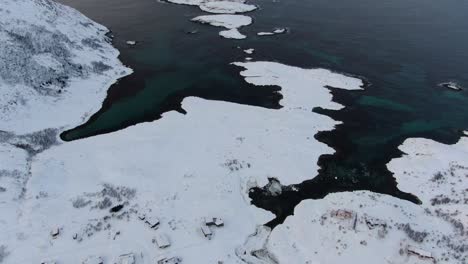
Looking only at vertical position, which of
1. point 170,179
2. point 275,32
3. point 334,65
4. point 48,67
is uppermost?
point 275,32

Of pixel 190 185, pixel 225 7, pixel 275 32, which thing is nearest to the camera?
pixel 190 185

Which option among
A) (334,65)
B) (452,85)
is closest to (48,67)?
(334,65)

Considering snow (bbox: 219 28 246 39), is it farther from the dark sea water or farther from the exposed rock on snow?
the dark sea water

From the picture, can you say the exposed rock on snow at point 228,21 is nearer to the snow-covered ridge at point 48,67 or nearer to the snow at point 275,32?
the snow at point 275,32

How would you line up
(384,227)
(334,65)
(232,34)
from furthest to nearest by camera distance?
1. (232,34)
2. (334,65)
3. (384,227)

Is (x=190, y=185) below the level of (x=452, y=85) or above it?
below

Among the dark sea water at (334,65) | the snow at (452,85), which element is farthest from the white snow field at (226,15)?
the snow at (452,85)

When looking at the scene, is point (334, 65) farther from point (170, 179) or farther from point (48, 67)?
point (48, 67)

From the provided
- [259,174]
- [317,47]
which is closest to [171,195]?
[259,174]
